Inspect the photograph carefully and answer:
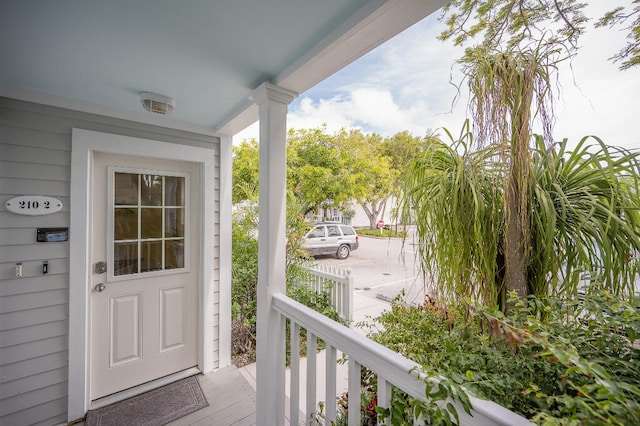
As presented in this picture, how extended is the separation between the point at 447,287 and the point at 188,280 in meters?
2.28

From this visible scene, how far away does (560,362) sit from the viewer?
0.61 m

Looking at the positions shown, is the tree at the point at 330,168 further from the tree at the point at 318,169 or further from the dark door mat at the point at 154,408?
the dark door mat at the point at 154,408

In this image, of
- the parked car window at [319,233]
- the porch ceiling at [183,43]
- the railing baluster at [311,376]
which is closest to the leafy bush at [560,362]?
the railing baluster at [311,376]

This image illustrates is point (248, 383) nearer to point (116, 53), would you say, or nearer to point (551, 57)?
point (116, 53)

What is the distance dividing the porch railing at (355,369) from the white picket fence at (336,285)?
2.03m

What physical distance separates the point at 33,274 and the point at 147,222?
0.77 meters

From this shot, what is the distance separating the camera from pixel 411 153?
1270mm

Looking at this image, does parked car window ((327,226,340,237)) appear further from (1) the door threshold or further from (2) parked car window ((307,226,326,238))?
(1) the door threshold

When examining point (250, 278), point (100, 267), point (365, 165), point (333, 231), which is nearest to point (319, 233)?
point (333, 231)

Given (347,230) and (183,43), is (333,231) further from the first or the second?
(183,43)

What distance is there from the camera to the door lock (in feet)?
7.14

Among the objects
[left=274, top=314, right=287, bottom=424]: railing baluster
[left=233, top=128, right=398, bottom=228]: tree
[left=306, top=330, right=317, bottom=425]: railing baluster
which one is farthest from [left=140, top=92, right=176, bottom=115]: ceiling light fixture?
[left=233, top=128, right=398, bottom=228]: tree

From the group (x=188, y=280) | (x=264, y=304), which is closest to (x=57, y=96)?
(x=188, y=280)

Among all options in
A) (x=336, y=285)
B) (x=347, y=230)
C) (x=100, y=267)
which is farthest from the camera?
(x=347, y=230)
